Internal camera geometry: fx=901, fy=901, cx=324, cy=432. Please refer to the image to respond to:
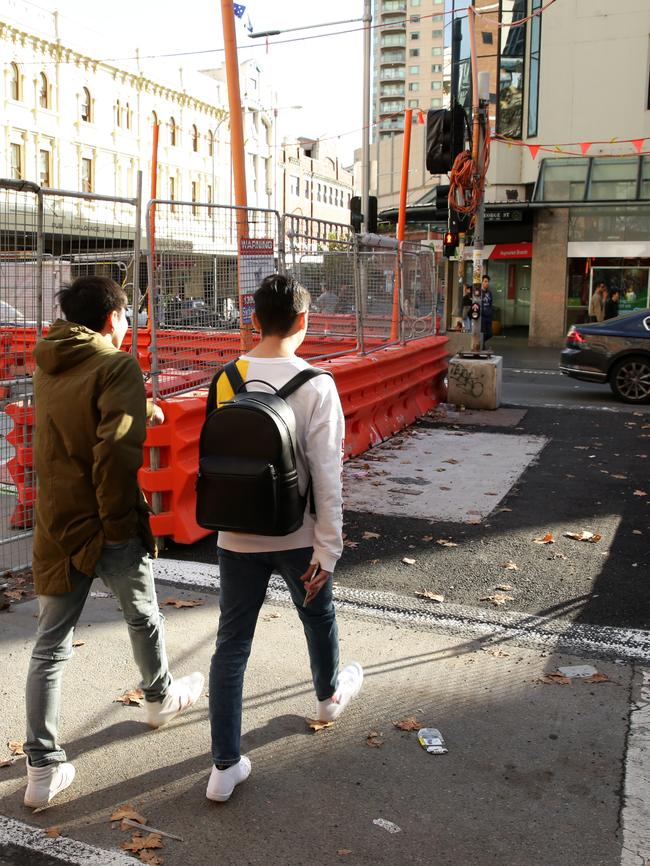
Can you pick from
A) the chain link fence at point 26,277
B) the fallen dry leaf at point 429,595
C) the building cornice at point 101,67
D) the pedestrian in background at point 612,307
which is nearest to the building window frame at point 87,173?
the building cornice at point 101,67

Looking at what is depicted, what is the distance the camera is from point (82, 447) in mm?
3297

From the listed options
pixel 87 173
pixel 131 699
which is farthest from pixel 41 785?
pixel 87 173

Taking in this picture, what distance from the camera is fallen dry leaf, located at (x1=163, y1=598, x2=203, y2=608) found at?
211 inches

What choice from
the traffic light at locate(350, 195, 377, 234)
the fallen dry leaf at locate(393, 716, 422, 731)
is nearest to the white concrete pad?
the fallen dry leaf at locate(393, 716, 422, 731)

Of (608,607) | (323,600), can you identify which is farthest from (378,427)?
(323,600)

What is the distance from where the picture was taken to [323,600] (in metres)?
3.50

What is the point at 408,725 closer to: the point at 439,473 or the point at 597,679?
the point at 597,679

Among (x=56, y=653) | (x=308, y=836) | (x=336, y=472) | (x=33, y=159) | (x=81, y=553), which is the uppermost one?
(x=33, y=159)

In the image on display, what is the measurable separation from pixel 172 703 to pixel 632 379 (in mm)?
12411

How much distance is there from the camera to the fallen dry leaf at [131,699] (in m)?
4.13

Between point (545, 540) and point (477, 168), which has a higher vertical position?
point (477, 168)

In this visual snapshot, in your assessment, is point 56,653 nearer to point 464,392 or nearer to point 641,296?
point 464,392

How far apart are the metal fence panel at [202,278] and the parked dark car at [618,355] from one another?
842 cm

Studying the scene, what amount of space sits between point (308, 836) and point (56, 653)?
113cm
